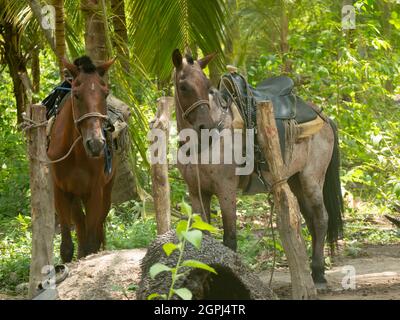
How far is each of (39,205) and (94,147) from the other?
78cm

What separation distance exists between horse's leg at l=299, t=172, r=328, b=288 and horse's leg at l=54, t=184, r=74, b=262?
8.28 ft

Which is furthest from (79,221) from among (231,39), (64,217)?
(231,39)

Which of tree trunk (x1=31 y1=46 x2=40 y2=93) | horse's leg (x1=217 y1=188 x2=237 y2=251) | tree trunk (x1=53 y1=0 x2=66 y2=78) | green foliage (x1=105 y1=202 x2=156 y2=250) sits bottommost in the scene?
green foliage (x1=105 y1=202 x2=156 y2=250)

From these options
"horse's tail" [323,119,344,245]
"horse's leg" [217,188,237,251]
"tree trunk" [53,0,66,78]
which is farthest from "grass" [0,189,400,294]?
"tree trunk" [53,0,66,78]

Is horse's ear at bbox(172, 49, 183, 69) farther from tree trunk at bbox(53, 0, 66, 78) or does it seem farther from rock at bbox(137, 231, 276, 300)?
tree trunk at bbox(53, 0, 66, 78)

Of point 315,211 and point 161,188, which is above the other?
point 161,188

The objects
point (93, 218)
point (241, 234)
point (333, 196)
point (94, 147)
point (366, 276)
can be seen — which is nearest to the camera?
point (94, 147)

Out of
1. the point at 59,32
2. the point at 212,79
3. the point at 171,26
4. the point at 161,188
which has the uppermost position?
the point at 171,26

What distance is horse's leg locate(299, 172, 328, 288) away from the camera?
27.5ft

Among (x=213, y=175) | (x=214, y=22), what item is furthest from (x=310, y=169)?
(x=214, y=22)

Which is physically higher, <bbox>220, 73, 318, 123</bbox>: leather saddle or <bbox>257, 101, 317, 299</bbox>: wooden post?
<bbox>220, 73, 318, 123</bbox>: leather saddle

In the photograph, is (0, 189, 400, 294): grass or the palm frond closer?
(0, 189, 400, 294): grass

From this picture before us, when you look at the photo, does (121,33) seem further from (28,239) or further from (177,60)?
(177,60)

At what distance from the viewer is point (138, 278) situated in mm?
6531
